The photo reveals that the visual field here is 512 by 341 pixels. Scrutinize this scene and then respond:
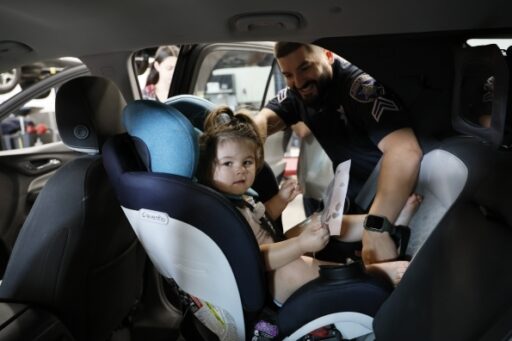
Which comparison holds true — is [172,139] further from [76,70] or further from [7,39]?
[76,70]

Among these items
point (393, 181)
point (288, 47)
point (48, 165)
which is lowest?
point (48, 165)

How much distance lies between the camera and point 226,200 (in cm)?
111

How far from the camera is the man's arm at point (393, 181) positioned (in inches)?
53.0

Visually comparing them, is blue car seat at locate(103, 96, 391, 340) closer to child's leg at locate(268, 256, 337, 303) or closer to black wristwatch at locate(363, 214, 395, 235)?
child's leg at locate(268, 256, 337, 303)

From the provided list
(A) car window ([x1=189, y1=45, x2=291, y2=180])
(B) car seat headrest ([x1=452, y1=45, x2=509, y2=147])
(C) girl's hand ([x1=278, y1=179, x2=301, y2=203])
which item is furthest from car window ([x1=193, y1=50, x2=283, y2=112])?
(B) car seat headrest ([x1=452, y1=45, x2=509, y2=147])

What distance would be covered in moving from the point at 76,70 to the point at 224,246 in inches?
57.1

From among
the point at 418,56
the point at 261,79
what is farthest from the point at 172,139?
the point at 261,79

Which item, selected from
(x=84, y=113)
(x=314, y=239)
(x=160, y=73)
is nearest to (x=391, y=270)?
(x=314, y=239)

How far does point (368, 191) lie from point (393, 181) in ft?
0.71

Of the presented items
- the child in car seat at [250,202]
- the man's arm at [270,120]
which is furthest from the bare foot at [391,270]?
the man's arm at [270,120]

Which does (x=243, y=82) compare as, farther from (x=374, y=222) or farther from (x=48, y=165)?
(x=374, y=222)

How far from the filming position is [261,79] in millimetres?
3545

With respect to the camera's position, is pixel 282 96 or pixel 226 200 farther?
pixel 282 96

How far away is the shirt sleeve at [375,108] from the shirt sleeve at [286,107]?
1.26 feet
